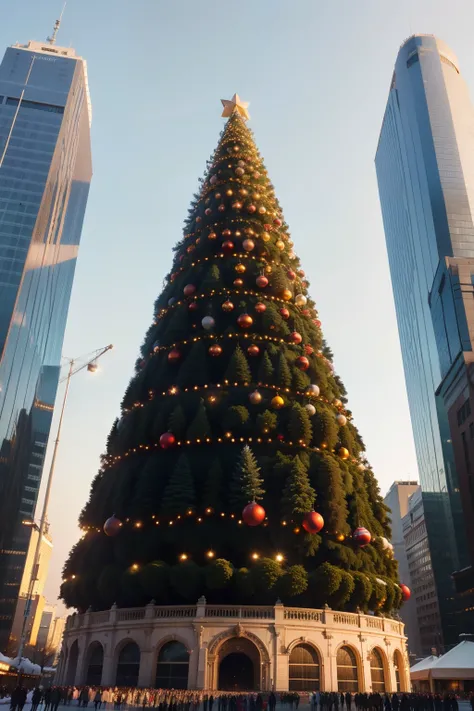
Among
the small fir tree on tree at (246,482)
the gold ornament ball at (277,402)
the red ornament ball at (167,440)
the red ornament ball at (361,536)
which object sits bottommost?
the red ornament ball at (361,536)

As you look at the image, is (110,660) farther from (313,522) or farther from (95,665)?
(313,522)

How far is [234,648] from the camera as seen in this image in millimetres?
29844

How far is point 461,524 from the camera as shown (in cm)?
9338

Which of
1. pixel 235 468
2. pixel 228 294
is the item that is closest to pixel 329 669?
pixel 235 468

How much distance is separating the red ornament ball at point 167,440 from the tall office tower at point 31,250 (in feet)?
245

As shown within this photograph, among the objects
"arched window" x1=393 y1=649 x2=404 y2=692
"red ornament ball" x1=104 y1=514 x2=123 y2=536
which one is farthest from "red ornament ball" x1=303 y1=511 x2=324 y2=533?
"arched window" x1=393 y1=649 x2=404 y2=692

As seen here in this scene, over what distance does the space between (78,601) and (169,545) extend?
8329 mm

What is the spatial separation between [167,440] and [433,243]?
87552 millimetres

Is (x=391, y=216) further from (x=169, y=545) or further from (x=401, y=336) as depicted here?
(x=169, y=545)

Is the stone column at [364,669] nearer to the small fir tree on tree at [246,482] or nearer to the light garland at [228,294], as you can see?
the small fir tree on tree at [246,482]

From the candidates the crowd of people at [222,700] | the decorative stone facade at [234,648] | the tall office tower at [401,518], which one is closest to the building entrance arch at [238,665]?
the decorative stone facade at [234,648]

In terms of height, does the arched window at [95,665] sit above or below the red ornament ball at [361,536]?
below

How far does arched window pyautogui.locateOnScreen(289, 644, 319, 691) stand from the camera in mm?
29734

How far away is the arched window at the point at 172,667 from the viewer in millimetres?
29422
